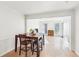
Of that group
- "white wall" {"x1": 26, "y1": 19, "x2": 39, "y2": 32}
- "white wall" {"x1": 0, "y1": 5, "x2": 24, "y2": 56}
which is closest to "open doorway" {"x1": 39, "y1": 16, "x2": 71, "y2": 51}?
"white wall" {"x1": 26, "y1": 19, "x2": 39, "y2": 32}

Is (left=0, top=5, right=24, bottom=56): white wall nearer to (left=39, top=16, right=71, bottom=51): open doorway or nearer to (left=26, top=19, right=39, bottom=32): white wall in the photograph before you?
(left=26, top=19, right=39, bottom=32): white wall

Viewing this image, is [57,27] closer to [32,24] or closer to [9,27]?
[32,24]

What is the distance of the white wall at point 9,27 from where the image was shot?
1715 mm

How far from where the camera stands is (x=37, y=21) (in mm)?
1810

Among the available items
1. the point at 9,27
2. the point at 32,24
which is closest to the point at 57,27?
the point at 32,24

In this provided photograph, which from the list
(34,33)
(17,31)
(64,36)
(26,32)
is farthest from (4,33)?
(64,36)

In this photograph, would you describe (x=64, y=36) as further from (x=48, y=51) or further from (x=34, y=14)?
(x=34, y=14)

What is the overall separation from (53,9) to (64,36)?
575 millimetres

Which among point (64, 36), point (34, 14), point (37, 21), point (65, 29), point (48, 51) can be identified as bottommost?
point (48, 51)

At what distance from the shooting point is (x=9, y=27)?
5.91 ft

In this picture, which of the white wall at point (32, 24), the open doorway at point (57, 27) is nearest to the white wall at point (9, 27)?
the white wall at point (32, 24)

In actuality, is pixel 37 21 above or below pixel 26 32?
above

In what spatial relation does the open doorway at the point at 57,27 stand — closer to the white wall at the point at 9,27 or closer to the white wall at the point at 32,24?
the white wall at the point at 32,24

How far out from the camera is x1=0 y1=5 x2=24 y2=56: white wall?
1.71 metres
